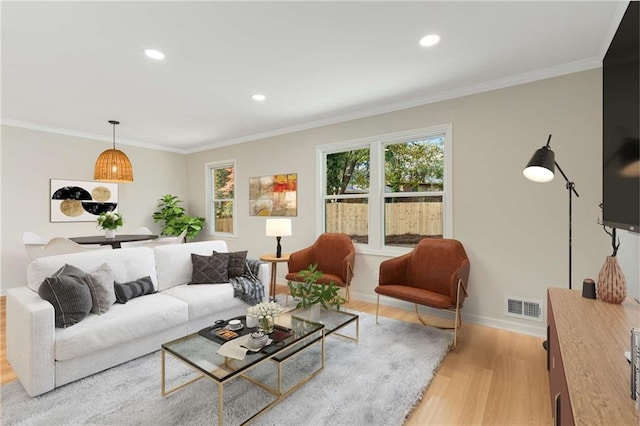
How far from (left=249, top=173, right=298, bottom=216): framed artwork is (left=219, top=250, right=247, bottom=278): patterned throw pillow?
1482mm

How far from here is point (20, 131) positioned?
4.58m

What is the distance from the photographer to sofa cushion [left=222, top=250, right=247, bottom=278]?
11.6ft

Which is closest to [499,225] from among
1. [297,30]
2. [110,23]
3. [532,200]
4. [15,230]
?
[532,200]

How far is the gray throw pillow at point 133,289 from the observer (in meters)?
2.75

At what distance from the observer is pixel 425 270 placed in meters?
3.40

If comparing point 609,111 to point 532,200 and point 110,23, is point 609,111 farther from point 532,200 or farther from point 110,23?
point 110,23

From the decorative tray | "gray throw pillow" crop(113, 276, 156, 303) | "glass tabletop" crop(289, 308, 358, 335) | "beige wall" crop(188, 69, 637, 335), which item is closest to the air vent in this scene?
"beige wall" crop(188, 69, 637, 335)

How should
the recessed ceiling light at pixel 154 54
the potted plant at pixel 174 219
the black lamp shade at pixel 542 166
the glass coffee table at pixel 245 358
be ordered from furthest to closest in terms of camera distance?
the potted plant at pixel 174 219 → the recessed ceiling light at pixel 154 54 → the black lamp shade at pixel 542 166 → the glass coffee table at pixel 245 358

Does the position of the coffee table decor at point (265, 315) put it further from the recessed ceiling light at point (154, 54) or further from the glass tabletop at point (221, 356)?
the recessed ceiling light at point (154, 54)

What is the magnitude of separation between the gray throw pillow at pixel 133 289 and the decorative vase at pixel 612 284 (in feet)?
11.7

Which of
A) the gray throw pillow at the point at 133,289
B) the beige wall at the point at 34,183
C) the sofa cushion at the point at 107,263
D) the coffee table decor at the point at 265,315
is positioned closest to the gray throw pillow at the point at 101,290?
the gray throw pillow at the point at 133,289

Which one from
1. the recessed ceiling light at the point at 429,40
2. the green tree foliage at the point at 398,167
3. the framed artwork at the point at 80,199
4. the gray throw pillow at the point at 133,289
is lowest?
the gray throw pillow at the point at 133,289

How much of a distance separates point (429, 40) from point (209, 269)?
3018mm

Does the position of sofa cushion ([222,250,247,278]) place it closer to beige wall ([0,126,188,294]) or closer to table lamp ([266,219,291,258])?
table lamp ([266,219,291,258])
